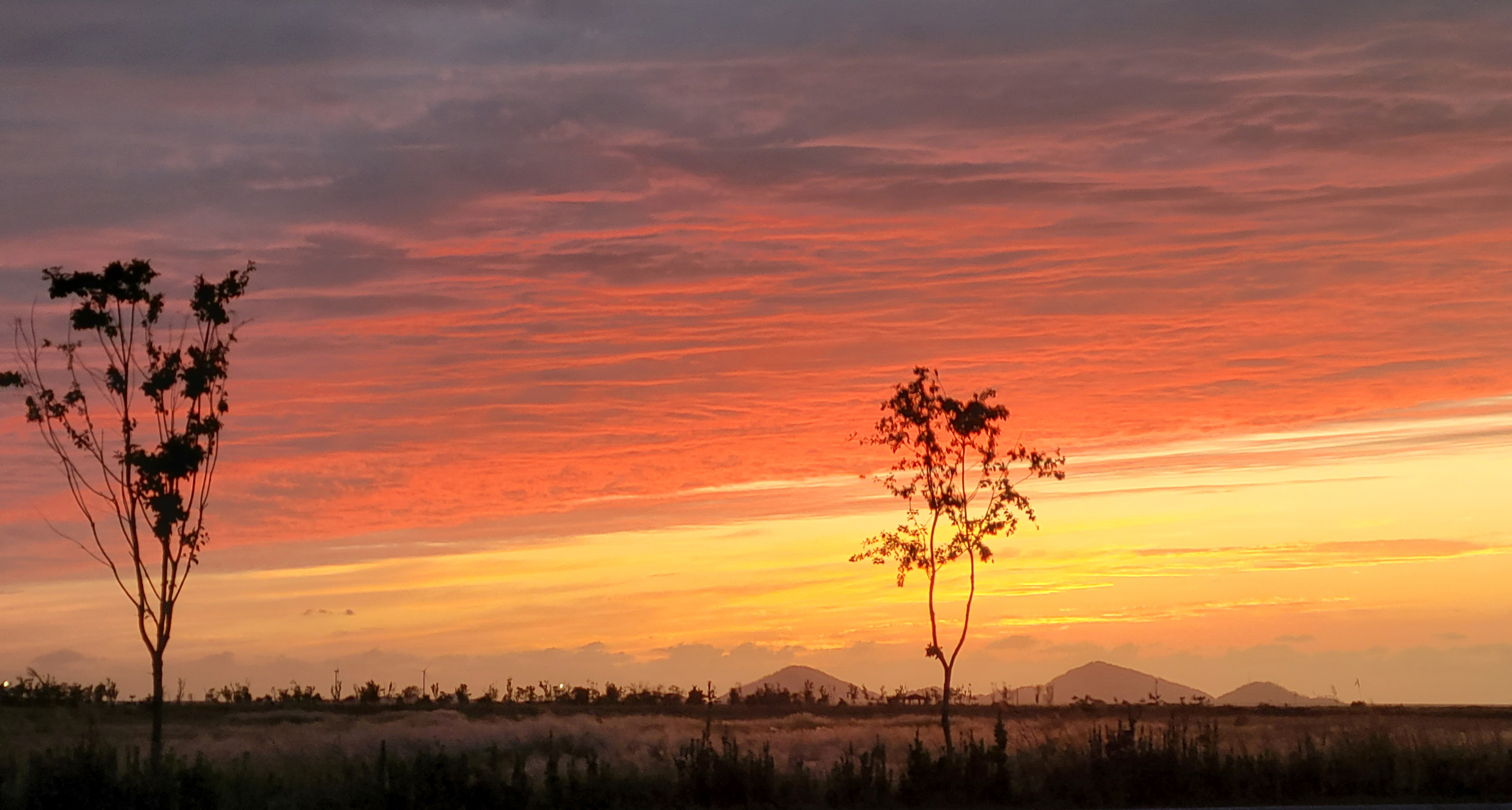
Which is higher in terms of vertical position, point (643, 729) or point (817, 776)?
point (817, 776)

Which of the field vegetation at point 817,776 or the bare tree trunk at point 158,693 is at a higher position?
the bare tree trunk at point 158,693

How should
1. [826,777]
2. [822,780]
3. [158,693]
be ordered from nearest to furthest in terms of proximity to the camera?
[826,777], [822,780], [158,693]

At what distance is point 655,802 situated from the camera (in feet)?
68.0

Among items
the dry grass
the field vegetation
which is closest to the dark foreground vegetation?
the field vegetation

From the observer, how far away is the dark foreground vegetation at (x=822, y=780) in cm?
2011

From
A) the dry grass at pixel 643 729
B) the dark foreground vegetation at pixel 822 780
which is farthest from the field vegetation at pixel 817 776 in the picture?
the dry grass at pixel 643 729

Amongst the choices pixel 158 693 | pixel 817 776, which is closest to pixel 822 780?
pixel 817 776

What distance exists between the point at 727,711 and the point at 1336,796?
3857cm

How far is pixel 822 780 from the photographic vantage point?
74.3ft

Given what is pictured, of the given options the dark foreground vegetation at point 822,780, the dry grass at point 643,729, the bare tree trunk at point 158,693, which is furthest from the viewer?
the dry grass at point 643,729

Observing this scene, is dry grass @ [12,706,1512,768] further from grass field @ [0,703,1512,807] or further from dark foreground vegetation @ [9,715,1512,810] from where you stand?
dark foreground vegetation @ [9,715,1512,810]

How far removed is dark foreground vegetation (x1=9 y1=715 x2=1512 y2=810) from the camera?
20.1 meters

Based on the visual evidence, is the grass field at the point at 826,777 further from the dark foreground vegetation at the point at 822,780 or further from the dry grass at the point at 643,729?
the dry grass at the point at 643,729

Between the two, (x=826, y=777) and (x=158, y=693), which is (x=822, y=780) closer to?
(x=826, y=777)
